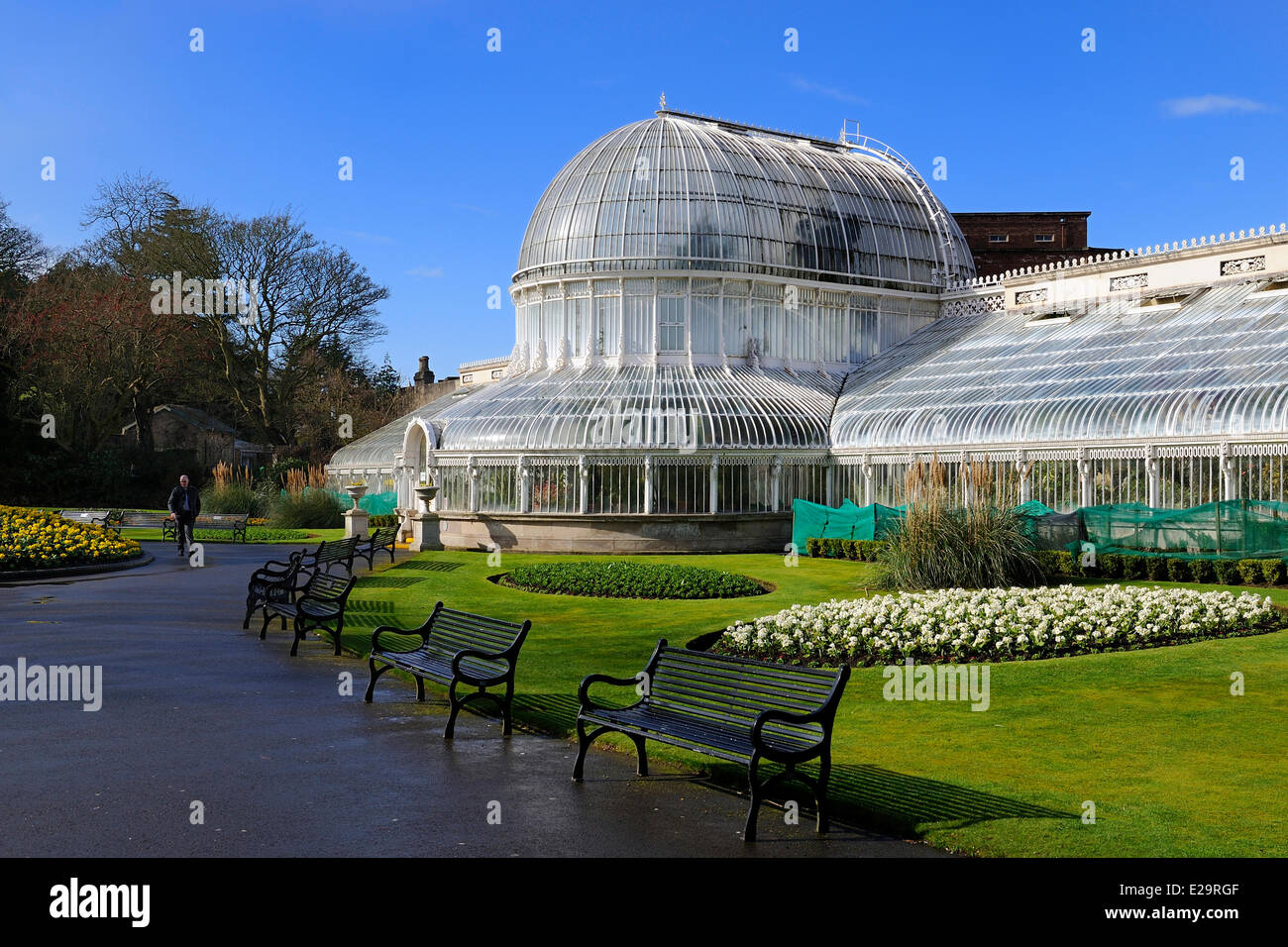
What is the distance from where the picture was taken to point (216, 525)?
123ft

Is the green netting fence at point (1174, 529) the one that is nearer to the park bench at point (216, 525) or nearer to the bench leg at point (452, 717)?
the bench leg at point (452, 717)

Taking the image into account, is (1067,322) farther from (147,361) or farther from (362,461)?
(147,361)

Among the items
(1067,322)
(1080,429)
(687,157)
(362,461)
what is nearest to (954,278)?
(1067,322)

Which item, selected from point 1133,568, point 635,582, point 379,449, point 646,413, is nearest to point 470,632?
point 635,582

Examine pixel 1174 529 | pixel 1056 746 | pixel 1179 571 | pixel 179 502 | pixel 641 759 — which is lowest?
pixel 1056 746

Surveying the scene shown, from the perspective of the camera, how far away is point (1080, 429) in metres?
26.3

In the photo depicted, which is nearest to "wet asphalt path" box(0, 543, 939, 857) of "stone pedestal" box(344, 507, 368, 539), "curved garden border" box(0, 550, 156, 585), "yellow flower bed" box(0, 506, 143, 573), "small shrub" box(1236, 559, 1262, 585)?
"curved garden border" box(0, 550, 156, 585)

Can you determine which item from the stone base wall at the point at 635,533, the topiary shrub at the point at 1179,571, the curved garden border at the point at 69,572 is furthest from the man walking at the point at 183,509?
the topiary shrub at the point at 1179,571

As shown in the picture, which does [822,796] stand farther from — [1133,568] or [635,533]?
[635,533]

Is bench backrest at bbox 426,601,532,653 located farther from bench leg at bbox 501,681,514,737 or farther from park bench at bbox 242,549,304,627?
park bench at bbox 242,549,304,627

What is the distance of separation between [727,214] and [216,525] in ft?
65.0

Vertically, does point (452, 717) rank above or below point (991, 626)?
below

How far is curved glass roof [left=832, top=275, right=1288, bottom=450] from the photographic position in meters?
24.3

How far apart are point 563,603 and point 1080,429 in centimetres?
1409
